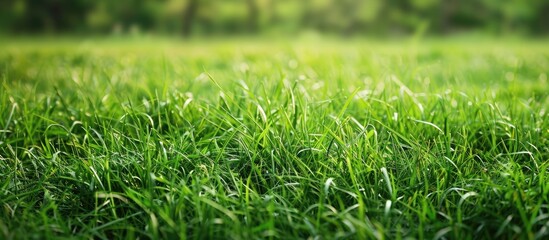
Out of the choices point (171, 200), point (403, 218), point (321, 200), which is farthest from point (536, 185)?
point (171, 200)

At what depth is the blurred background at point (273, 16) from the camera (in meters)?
17.5

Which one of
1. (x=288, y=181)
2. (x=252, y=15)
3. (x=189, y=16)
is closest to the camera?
(x=288, y=181)

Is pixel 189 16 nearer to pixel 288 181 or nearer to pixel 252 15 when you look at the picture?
pixel 252 15

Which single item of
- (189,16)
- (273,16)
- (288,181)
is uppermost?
(288,181)

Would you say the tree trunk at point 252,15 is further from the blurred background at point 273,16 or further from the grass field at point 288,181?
the grass field at point 288,181

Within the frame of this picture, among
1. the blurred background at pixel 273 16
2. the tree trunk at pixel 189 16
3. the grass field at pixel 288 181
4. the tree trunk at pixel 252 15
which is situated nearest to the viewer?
the grass field at pixel 288 181

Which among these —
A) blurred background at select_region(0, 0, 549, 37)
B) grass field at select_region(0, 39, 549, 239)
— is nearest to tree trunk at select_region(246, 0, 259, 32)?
blurred background at select_region(0, 0, 549, 37)

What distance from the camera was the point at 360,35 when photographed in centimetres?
2048

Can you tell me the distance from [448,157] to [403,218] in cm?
42

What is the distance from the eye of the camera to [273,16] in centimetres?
1930

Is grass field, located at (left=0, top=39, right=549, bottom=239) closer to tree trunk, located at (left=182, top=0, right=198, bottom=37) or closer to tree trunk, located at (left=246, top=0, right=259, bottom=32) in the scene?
tree trunk, located at (left=182, top=0, right=198, bottom=37)

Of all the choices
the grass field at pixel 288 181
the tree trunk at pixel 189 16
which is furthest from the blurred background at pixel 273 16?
the grass field at pixel 288 181

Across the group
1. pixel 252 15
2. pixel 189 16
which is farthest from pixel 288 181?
pixel 252 15

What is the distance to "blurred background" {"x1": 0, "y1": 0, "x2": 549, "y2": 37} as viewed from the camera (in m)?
17.5
